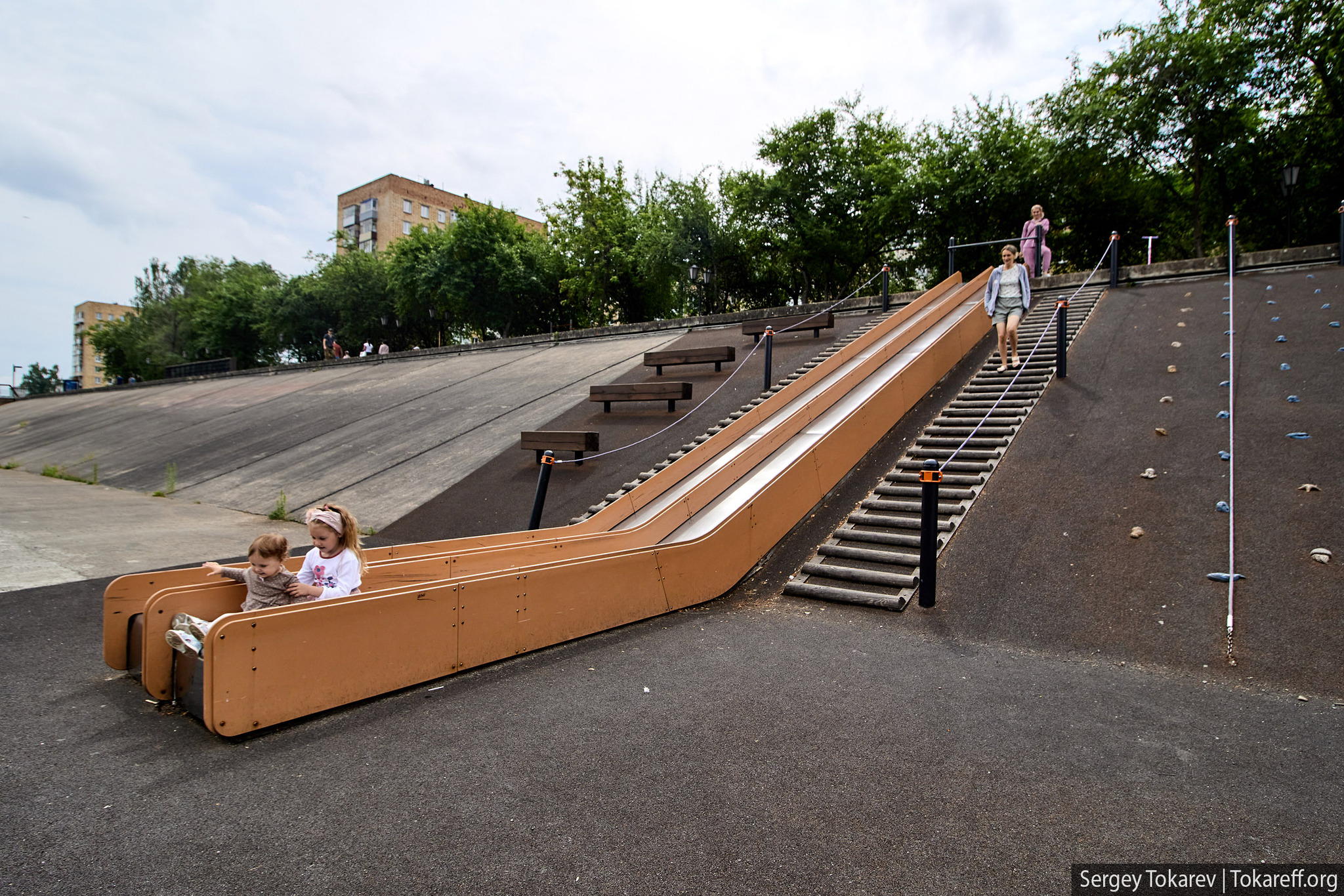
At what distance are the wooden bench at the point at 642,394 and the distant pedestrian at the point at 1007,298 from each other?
15.6 feet

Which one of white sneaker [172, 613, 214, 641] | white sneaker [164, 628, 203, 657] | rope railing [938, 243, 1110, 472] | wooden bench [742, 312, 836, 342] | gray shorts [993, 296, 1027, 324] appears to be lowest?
white sneaker [164, 628, 203, 657]

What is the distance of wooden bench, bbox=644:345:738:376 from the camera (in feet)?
43.9

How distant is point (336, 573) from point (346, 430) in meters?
12.5

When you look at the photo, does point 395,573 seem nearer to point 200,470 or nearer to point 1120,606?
point 1120,606

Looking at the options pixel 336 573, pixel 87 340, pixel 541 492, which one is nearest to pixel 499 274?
pixel 541 492

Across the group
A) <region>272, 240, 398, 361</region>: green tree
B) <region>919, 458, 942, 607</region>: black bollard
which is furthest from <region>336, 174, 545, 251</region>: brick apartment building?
<region>919, 458, 942, 607</region>: black bollard

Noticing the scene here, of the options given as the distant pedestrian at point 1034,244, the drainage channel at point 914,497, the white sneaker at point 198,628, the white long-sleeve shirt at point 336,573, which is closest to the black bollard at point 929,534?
the drainage channel at point 914,497

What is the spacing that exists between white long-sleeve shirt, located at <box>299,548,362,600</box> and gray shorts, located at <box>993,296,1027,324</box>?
31.1 ft

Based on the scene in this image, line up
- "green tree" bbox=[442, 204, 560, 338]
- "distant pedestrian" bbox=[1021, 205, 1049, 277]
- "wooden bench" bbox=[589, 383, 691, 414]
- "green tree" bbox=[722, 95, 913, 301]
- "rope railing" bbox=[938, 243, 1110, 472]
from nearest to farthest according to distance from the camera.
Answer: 1. "rope railing" bbox=[938, 243, 1110, 472]
2. "wooden bench" bbox=[589, 383, 691, 414]
3. "distant pedestrian" bbox=[1021, 205, 1049, 277]
4. "green tree" bbox=[722, 95, 913, 301]
5. "green tree" bbox=[442, 204, 560, 338]

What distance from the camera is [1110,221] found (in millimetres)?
24453

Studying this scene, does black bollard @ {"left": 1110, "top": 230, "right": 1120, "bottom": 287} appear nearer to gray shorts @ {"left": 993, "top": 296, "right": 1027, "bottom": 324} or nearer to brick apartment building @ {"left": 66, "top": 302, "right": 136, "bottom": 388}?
gray shorts @ {"left": 993, "top": 296, "right": 1027, "bottom": 324}

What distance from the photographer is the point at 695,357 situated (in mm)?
13695

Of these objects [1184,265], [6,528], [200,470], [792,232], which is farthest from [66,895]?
[792,232]

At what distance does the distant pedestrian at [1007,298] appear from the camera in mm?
10258
